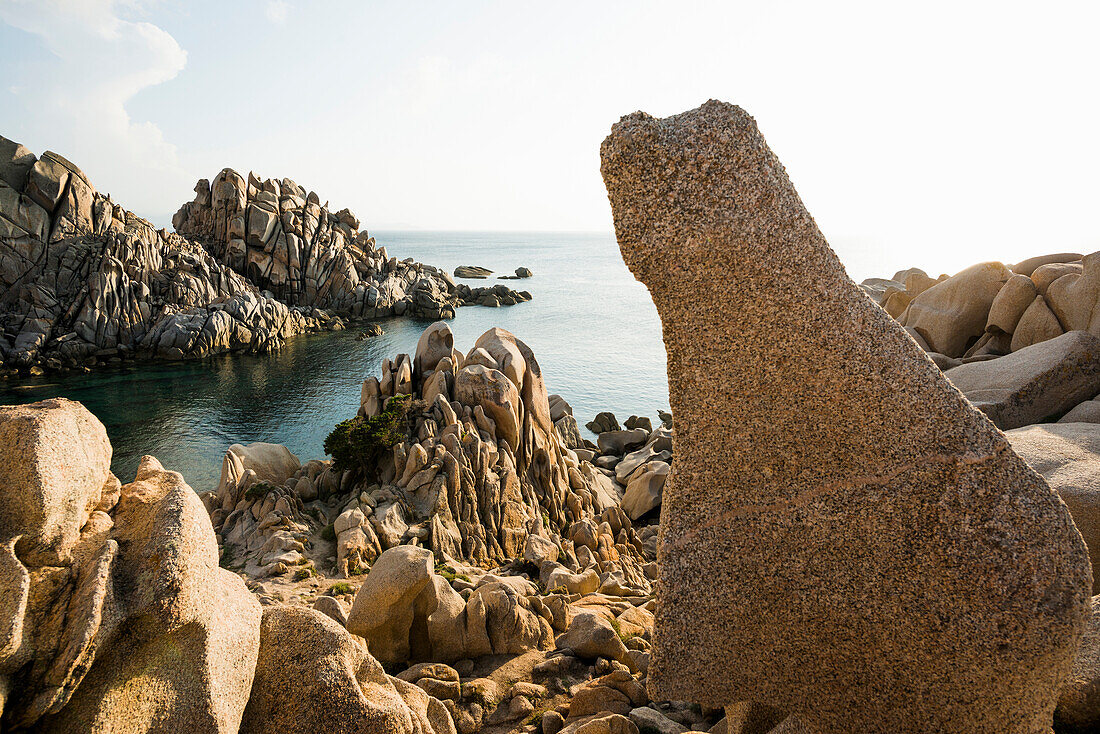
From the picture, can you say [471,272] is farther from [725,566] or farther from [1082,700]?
Result: [1082,700]

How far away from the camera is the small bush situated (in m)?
21.4

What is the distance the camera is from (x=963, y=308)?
64.1 ft

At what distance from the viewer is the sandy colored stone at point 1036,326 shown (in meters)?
16.7

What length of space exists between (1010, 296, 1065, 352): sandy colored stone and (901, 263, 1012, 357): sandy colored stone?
1.76 metres

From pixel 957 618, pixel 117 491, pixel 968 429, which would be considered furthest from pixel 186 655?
pixel 968 429

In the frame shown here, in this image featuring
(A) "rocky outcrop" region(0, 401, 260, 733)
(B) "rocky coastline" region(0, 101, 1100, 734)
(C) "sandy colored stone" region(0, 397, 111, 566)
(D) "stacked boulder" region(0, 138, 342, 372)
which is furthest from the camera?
(D) "stacked boulder" region(0, 138, 342, 372)

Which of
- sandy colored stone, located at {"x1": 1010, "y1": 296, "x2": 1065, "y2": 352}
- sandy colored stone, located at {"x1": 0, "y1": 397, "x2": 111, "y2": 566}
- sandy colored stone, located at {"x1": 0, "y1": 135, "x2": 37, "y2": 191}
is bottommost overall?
sandy colored stone, located at {"x1": 0, "y1": 397, "x2": 111, "y2": 566}

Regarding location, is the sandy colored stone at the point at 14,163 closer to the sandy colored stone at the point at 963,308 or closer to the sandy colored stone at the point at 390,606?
the sandy colored stone at the point at 390,606

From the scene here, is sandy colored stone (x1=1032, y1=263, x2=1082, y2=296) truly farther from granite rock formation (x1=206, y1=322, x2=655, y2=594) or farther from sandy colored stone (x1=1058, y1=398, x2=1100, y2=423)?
granite rock formation (x1=206, y1=322, x2=655, y2=594)

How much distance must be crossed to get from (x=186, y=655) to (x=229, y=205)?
8529 centimetres

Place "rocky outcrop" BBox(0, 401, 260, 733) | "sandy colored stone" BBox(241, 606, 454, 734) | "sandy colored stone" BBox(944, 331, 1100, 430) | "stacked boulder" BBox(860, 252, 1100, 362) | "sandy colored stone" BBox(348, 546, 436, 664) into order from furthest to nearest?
"stacked boulder" BBox(860, 252, 1100, 362) < "sandy colored stone" BBox(944, 331, 1100, 430) < "sandy colored stone" BBox(348, 546, 436, 664) < "sandy colored stone" BBox(241, 606, 454, 734) < "rocky outcrop" BBox(0, 401, 260, 733)

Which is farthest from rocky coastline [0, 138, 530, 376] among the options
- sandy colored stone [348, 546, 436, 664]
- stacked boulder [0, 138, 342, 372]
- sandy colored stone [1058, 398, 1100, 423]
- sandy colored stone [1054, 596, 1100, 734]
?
sandy colored stone [1054, 596, 1100, 734]

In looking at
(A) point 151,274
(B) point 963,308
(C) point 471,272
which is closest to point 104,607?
(B) point 963,308

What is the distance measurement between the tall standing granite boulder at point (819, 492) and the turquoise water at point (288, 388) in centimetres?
3373
